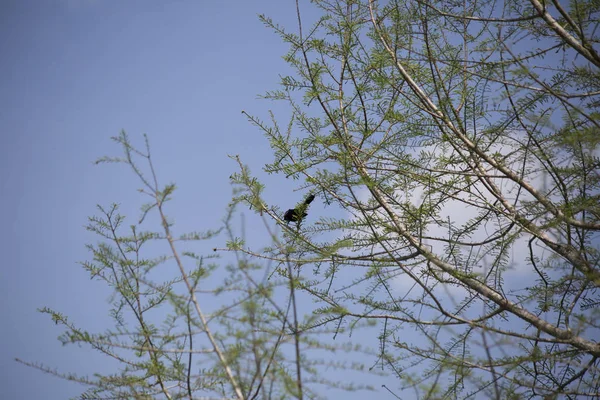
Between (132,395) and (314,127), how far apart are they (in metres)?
1.54

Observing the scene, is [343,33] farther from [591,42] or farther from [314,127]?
[591,42]

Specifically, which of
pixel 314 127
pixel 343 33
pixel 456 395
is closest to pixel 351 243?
pixel 314 127

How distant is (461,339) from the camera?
251 centimetres

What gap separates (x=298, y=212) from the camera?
8.65ft

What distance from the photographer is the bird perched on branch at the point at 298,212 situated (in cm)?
264

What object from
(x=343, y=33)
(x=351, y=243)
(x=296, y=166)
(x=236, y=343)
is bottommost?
(x=236, y=343)

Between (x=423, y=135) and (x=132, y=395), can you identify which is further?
(x=423, y=135)

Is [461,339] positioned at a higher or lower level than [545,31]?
lower

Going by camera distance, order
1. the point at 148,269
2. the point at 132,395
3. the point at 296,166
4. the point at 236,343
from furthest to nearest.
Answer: the point at 296,166, the point at 148,269, the point at 132,395, the point at 236,343

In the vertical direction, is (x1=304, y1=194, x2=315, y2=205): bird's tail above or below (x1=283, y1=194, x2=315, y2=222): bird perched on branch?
above

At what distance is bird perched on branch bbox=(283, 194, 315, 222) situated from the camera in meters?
2.64

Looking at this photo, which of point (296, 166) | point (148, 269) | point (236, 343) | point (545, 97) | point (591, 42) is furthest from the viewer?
point (296, 166)

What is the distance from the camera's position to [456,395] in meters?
2.52

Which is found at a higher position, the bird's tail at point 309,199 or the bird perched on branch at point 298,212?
the bird's tail at point 309,199
